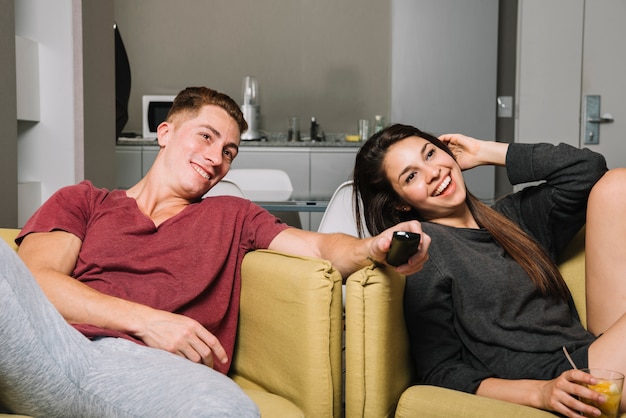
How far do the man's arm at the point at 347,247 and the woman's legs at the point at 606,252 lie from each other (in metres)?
0.52

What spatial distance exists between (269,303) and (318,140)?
13.8 feet

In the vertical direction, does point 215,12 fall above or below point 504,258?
above

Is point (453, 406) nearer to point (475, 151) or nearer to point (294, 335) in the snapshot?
point (294, 335)

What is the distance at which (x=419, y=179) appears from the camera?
1.67 meters

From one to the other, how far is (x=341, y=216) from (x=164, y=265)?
710mm

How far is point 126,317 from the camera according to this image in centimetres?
135

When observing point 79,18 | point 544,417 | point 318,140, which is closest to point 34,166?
point 79,18

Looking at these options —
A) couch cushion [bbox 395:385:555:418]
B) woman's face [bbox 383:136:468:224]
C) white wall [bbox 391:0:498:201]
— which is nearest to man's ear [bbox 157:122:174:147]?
woman's face [bbox 383:136:468:224]

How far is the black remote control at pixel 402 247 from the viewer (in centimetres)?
121

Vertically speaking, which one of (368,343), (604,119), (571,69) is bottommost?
(368,343)

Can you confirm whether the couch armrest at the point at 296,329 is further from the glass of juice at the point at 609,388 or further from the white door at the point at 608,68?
the white door at the point at 608,68

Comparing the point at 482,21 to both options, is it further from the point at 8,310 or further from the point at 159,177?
the point at 8,310

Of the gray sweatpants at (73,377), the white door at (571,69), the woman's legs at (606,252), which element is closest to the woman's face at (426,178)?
the woman's legs at (606,252)

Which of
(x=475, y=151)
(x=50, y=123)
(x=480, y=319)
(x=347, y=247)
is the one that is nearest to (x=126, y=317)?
(x=347, y=247)
